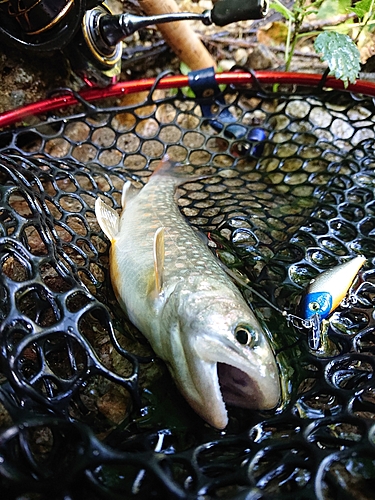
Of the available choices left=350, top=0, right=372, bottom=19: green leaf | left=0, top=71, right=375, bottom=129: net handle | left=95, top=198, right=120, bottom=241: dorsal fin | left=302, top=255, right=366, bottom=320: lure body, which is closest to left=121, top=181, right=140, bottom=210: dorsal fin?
left=95, top=198, right=120, bottom=241: dorsal fin

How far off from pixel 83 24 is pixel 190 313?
1558 millimetres

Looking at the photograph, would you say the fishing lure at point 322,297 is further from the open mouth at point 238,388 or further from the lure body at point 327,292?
the open mouth at point 238,388

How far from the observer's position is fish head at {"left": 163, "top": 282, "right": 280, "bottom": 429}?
3.80ft

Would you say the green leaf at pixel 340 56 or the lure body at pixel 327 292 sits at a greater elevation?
the green leaf at pixel 340 56

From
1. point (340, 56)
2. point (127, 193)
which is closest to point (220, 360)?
point (127, 193)

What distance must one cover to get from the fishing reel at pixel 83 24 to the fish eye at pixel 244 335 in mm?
1528

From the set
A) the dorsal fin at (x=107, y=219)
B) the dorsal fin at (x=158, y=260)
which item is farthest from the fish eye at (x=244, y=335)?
the dorsal fin at (x=107, y=219)

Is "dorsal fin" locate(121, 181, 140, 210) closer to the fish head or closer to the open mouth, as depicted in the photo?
the fish head

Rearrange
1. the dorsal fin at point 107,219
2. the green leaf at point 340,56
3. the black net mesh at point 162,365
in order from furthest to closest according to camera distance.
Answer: the green leaf at point 340,56, the dorsal fin at point 107,219, the black net mesh at point 162,365

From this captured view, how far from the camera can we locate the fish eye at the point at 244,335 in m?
1.20

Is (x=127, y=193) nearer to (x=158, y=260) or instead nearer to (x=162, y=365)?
(x=158, y=260)

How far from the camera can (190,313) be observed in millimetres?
1307

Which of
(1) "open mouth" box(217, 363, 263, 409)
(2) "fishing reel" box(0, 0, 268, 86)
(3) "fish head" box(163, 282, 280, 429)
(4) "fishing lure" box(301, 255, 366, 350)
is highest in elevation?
(2) "fishing reel" box(0, 0, 268, 86)

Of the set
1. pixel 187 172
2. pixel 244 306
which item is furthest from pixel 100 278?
pixel 187 172
